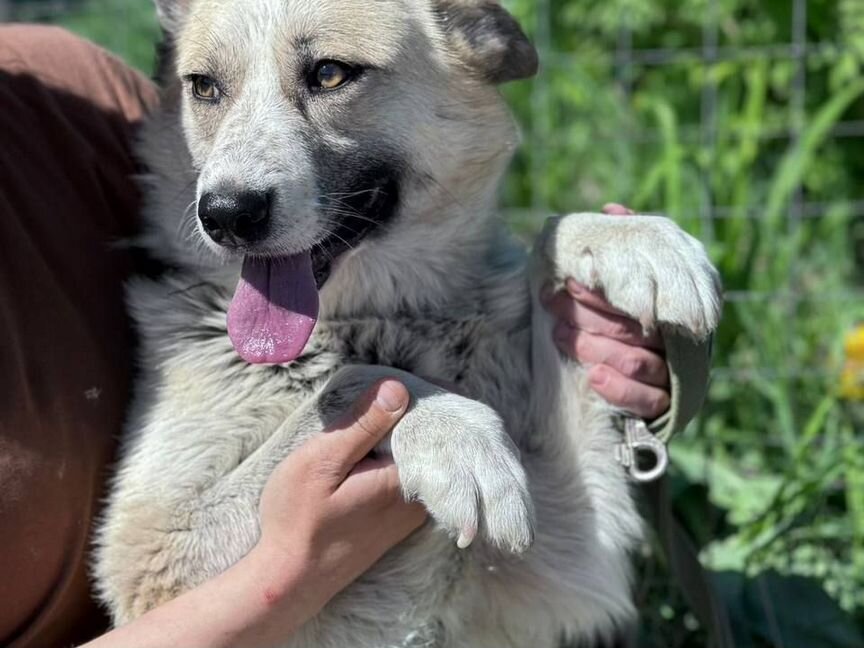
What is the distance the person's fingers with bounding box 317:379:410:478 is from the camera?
1.93m

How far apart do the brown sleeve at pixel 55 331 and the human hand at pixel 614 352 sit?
2.94ft

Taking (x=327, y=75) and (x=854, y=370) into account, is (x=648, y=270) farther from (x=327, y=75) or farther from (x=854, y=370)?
(x=854, y=370)

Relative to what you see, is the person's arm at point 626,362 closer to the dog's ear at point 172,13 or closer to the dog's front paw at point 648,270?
the dog's front paw at point 648,270

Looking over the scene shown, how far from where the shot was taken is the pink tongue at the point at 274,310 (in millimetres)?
1978

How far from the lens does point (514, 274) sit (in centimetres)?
240

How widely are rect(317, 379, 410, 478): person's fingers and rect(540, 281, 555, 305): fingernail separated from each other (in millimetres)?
475

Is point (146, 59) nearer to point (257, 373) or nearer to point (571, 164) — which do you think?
point (571, 164)

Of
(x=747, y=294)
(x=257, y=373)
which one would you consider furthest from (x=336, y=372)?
(x=747, y=294)

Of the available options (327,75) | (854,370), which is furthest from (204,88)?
(854,370)

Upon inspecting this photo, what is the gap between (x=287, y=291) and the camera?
205 cm

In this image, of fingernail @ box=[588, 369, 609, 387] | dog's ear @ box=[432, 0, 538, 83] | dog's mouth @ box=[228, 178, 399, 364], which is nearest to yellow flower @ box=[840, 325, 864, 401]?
fingernail @ box=[588, 369, 609, 387]

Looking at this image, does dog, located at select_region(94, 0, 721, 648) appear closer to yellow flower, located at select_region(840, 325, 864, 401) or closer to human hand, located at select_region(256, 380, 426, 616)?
human hand, located at select_region(256, 380, 426, 616)

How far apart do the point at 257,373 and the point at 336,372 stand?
16 centimetres

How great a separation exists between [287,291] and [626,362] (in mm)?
678
